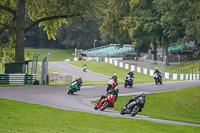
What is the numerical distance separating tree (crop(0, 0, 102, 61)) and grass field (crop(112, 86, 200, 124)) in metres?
11.5

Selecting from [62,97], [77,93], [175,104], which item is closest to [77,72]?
[77,93]

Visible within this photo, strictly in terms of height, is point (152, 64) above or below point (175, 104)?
above

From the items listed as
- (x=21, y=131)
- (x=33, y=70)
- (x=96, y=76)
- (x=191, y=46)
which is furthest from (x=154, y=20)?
(x=21, y=131)

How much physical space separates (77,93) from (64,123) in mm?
14582

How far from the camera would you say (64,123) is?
13.7 m

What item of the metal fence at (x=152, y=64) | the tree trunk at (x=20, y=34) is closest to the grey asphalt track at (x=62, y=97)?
the tree trunk at (x=20, y=34)

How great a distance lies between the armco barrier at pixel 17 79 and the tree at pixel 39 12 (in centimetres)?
516

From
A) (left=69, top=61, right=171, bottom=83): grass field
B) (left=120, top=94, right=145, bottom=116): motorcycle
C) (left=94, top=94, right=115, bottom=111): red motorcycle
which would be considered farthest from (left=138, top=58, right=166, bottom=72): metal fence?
(left=120, top=94, right=145, bottom=116): motorcycle

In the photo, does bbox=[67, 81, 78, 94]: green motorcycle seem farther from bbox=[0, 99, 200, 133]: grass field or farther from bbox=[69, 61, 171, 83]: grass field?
bbox=[69, 61, 171, 83]: grass field

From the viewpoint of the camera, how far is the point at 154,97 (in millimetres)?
28062

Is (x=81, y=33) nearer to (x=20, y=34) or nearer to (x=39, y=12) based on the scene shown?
(x=39, y=12)

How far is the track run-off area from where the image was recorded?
19.9 m

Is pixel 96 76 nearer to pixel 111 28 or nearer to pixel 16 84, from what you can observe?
pixel 111 28

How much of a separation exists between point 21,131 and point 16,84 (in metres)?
21.6
